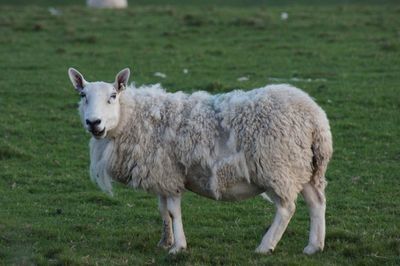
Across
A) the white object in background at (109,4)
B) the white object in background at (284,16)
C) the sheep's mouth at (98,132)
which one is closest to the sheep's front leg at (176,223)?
the sheep's mouth at (98,132)

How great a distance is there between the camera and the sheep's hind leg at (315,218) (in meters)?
8.55

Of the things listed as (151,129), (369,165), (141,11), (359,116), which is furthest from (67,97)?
(141,11)

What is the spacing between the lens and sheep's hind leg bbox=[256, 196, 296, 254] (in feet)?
27.8

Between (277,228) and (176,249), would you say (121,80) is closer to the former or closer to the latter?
(176,249)

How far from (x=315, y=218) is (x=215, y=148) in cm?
122

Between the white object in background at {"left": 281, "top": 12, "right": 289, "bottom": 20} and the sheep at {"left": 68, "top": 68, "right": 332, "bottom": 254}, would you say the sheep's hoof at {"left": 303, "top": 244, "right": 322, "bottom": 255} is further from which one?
the white object in background at {"left": 281, "top": 12, "right": 289, "bottom": 20}

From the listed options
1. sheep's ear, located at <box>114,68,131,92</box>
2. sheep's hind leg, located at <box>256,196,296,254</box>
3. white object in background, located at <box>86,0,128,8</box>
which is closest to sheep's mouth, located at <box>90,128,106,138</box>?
sheep's ear, located at <box>114,68,131,92</box>

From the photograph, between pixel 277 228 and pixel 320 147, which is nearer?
pixel 277 228

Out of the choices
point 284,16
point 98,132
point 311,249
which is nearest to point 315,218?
point 311,249

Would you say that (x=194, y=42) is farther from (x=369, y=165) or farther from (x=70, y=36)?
(x=369, y=165)

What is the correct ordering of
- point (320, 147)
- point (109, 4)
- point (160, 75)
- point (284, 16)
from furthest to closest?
point (109, 4)
point (284, 16)
point (160, 75)
point (320, 147)

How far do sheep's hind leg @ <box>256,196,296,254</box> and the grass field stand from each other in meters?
0.10

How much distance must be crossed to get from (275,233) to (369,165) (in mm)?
4354

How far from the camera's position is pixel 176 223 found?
28.6 feet
